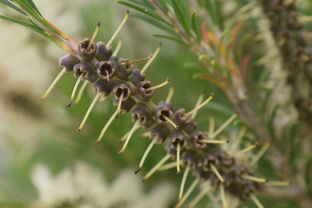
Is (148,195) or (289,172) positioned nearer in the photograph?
(289,172)

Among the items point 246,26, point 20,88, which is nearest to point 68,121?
point 20,88

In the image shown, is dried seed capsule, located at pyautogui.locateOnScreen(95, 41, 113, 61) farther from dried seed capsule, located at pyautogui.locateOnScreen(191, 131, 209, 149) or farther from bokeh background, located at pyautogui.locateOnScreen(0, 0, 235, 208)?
bokeh background, located at pyautogui.locateOnScreen(0, 0, 235, 208)

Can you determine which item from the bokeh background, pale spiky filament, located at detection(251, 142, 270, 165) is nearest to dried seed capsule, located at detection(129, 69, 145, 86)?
pale spiky filament, located at detection(251, 142, 270, 165)

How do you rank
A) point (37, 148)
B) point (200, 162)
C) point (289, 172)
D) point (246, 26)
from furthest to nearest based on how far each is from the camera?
point (37, 148) < point (246, 26) < point (289, 172) < point (200, 162)

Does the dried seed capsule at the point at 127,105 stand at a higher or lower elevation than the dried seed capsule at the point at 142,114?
higher

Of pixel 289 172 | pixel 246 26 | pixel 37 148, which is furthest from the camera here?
pixel 37 148

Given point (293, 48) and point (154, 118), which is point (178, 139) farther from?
point (293, 48)

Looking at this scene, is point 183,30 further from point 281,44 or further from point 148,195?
point 148,195

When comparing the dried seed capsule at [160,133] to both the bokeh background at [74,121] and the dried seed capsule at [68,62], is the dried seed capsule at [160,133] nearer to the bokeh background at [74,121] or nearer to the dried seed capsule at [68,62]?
the dried seed capsule at [68,62]

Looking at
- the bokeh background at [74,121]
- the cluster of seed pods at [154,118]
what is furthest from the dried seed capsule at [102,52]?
the bokeh background at [74,121]
